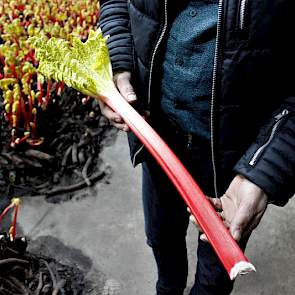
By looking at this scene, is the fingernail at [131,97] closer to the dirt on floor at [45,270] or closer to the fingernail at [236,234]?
the fingernail at [236,234]

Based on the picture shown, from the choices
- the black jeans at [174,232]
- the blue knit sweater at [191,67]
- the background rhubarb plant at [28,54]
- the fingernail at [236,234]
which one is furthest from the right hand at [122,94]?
the background rhubarb plant at [28,54]

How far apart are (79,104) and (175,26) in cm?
214

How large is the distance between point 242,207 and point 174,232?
0.78 metres

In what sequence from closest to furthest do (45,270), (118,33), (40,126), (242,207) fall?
(242,207), (118,33), (45,270), (40,126)

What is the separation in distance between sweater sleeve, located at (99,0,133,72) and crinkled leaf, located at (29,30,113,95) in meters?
0.04

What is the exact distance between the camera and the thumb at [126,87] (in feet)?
4.97

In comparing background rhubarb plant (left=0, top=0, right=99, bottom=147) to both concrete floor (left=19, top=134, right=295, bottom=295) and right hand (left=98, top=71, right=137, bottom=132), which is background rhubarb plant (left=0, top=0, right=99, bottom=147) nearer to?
concrete floor (left=19, top=134, right=295, bottom=295)

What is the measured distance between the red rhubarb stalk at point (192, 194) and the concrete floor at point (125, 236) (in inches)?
50.9

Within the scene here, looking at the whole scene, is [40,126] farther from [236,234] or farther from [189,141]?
[236,234]

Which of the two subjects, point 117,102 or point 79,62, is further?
point 79,62

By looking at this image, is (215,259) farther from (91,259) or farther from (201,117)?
(91,259)

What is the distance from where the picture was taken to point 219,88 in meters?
1.31

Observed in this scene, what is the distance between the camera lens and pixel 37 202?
289 centimetres

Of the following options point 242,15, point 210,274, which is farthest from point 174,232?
point 242,15
